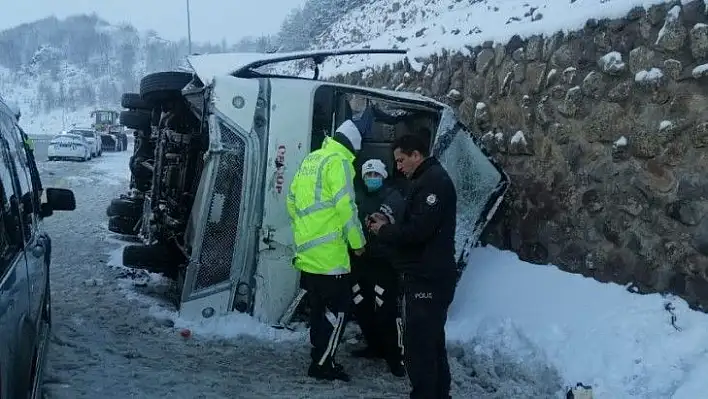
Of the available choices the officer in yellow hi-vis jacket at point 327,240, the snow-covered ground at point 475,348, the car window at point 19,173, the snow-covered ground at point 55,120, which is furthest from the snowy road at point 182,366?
the snow-covered ground at point 55,120

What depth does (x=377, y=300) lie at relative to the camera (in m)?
5.34

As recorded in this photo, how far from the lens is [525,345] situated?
5.07m

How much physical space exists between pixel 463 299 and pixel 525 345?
1.05 meters

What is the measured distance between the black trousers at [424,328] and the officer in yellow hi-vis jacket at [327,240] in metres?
0.80

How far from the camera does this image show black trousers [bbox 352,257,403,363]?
529 centimetres

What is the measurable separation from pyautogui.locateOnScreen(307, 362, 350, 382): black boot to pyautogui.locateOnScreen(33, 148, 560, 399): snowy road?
0.06 metres

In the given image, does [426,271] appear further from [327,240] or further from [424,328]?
[327,240]

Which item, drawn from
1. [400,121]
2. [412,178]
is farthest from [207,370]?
[400,121]

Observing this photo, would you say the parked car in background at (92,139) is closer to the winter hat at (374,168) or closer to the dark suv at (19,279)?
the winter hat at (374,168)

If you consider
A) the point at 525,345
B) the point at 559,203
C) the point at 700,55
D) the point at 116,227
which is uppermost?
the point at 700,55

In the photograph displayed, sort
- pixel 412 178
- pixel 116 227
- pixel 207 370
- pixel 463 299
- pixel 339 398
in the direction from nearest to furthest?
pixel 412 178, pixel 339 398, pixel 207 370, pixel 463 299, pixel 116 227

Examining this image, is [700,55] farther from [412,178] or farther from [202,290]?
[202,290]

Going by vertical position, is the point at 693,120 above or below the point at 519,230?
above

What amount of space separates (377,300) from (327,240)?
82 centimetres
